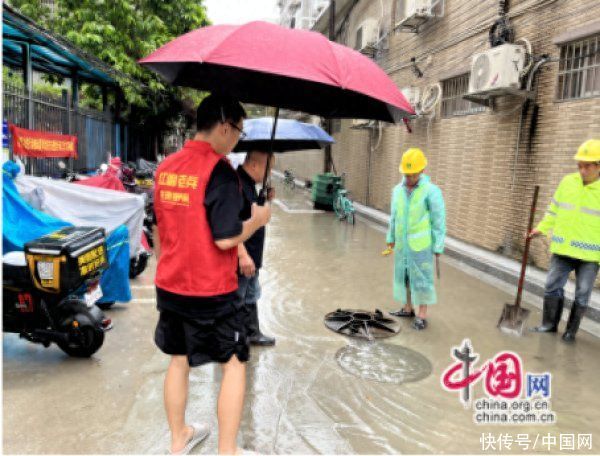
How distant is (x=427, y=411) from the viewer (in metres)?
3.34

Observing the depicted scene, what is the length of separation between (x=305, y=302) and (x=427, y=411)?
2548mm

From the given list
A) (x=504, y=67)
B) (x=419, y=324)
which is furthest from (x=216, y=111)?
(x=504, y=67)

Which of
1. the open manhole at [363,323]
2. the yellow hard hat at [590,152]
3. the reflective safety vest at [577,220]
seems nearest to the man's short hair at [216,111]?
the open manhole at [363,323]

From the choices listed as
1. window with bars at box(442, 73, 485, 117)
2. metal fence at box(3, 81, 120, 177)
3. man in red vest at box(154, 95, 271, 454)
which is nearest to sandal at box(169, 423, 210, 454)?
man in red vest at box(154, 95, 271, 454)

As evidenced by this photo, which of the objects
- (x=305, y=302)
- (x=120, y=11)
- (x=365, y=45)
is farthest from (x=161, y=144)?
(x=305, y=302)

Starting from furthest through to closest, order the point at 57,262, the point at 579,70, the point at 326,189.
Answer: the point at 326,189
the point at 579,70
the point at 57,262

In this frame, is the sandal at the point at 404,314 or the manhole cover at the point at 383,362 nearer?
the manhole cover at the point at 383,362

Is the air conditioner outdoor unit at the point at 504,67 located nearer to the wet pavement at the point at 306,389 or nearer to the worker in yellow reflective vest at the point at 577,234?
the worker in yellow reflective vest at the point at 577,234

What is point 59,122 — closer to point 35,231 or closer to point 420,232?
point 35,231

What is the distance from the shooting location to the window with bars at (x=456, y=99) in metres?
9.18

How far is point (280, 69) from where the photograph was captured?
7.61 feet

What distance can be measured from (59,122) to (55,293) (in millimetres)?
6392

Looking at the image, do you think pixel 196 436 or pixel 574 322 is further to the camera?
pixel 574 322

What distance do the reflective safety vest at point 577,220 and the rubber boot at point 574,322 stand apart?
51 centimetres
